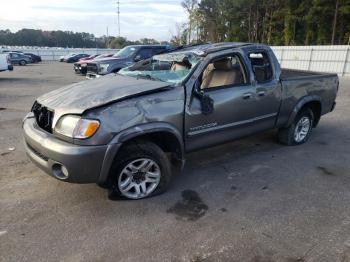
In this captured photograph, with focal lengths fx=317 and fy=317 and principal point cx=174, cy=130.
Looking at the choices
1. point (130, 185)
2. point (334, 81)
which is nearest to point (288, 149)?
point (334, 81)

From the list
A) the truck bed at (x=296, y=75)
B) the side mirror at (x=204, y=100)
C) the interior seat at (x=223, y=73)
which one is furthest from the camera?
the truck bed at (x=296, y=75)

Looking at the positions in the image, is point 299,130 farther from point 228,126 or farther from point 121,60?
point 121,60

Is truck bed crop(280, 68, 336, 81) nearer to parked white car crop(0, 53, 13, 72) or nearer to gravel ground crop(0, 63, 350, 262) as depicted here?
gravel ground crop(0, 63, 350, 262)

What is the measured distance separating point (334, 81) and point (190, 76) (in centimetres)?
364

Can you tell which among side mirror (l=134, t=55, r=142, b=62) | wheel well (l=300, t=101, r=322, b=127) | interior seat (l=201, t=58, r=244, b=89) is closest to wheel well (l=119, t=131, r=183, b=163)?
interior seat (l=201, t=58, r=244, b=89)

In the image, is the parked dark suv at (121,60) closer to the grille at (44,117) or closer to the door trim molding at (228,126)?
the door trim molding at (228,126)

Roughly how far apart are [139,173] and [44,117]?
4.21 feet

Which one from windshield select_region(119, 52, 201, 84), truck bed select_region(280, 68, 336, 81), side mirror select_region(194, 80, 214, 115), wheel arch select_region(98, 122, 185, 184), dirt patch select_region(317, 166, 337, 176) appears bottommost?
dirt patch select_region(317, 166, 337, 176)

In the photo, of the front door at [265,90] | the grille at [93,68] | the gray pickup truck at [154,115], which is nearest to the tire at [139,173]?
the gray pickup truck at [154,115]

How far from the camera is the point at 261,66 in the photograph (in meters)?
4.89

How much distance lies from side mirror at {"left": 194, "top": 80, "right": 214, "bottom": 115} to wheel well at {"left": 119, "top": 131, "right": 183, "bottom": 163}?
53 cm

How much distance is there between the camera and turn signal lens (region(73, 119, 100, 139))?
3.10 metres

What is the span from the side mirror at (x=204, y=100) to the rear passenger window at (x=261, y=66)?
1084 mm

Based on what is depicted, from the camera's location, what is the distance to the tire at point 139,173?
342cm
